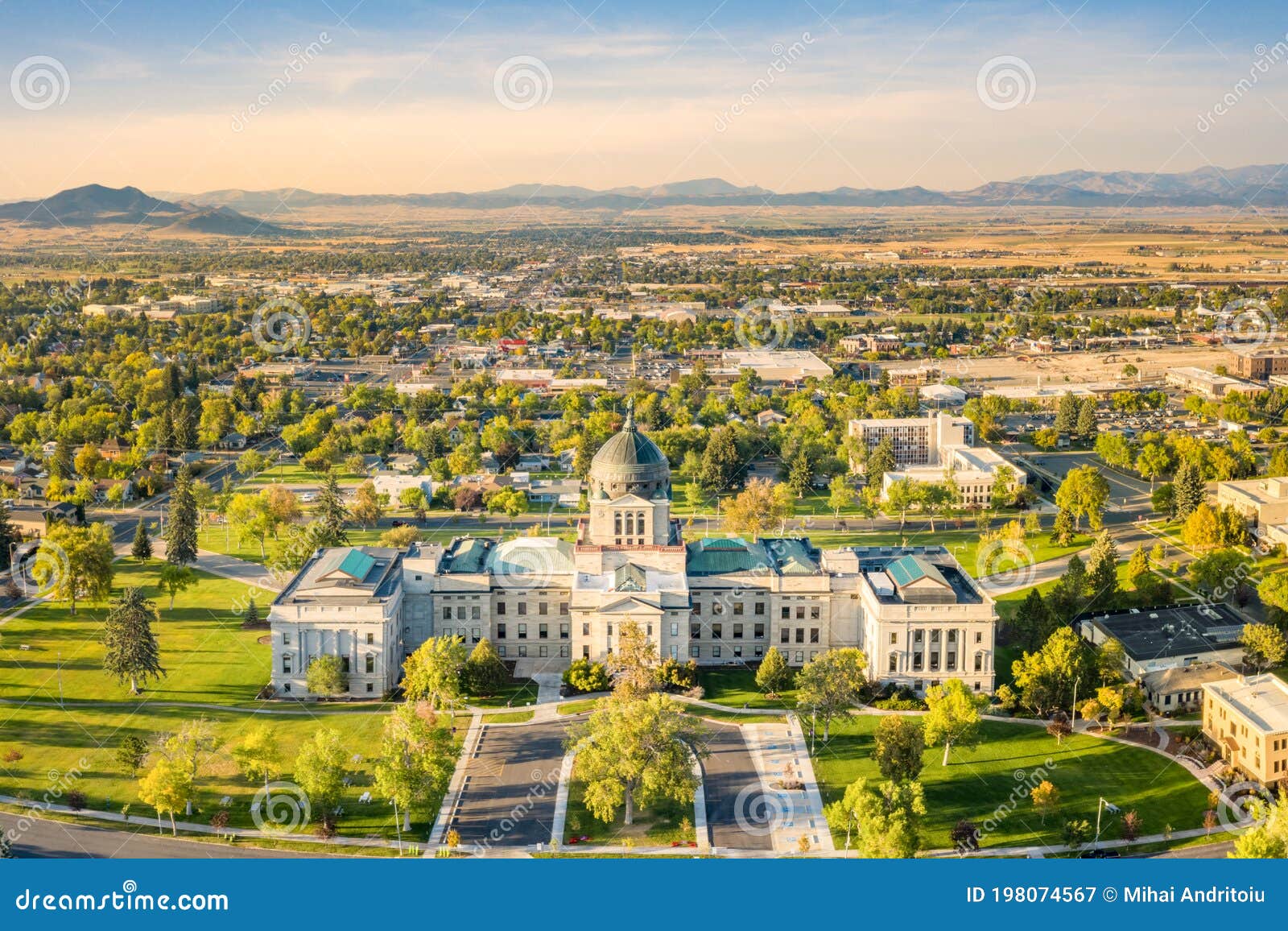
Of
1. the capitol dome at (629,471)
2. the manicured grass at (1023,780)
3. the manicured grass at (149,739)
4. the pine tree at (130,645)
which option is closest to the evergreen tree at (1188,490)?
the manicured grass at (1023,780)

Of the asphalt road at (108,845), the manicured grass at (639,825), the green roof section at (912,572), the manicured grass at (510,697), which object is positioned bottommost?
the manicured grass at (639,825)

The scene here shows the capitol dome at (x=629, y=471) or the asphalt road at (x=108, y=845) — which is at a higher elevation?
the capitol dome at (x=629, y=471)

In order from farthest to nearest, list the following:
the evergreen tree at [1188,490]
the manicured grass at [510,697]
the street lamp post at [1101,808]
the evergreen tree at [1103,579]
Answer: the evergreen tree at [1188,490] < the evergreen tree at [1103,579] < the manicured grass at [510,697] < the street lamp post at [1101,808]

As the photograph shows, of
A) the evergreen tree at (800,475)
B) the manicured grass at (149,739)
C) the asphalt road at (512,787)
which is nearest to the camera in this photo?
the asphalt road at (512,787)

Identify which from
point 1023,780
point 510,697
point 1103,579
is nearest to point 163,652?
point 510,697

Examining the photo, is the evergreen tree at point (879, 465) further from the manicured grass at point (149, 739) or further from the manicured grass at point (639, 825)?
the manicured grass at point (639, 825)

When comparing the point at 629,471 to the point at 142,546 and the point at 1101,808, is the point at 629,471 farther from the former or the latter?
the point at 142,546

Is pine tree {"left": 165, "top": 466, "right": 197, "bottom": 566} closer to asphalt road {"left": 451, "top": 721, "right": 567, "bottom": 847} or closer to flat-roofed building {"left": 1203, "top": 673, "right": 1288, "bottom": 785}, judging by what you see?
asphalt road {"left": 451, "top": 721, "right": 567, "bottom": 847}
